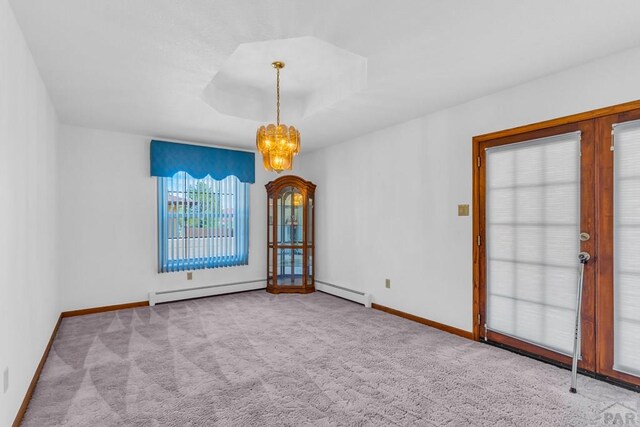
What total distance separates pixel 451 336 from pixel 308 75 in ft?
10.3

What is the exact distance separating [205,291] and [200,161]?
6.75 feet

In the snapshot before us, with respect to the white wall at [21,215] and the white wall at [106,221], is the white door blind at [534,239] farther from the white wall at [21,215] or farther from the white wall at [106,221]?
the white wall at [106,221]

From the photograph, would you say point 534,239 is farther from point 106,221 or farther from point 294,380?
point 106,221

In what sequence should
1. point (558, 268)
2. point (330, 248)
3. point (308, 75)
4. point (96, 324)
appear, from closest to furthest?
point (558, 268)
point (308, 75)
point (96, 324)
point (330, 248)

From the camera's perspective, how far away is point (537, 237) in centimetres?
307

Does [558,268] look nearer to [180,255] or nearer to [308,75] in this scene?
[308,75]

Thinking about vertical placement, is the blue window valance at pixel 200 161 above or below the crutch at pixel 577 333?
above

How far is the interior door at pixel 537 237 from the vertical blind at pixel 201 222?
3788 millimetres

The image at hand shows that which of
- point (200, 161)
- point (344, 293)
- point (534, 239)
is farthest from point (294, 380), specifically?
point (200, 161)

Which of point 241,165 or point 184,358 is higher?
point 241,165

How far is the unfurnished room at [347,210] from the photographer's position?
7.03 feet

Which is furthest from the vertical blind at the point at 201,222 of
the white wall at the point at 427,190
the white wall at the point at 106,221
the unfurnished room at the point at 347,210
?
the white wall at the point at 427,190

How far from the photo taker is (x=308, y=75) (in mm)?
3525

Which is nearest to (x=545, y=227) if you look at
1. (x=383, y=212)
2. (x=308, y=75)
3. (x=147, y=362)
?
(x=383, y=212)
